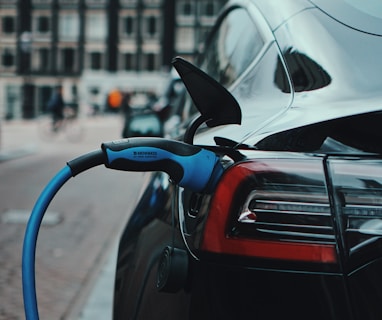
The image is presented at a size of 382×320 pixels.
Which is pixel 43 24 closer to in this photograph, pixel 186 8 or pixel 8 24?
pixel 8 24

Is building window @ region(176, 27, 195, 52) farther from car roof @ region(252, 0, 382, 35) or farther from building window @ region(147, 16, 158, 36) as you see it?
car roof @ region(252, 0, 382, 35)

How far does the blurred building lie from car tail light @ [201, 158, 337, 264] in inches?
2222

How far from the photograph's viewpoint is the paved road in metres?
3.67

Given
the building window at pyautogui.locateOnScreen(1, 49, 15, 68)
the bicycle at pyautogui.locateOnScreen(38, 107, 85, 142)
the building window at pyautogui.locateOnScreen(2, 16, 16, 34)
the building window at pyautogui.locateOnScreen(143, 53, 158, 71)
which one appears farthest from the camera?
the building window at pyautogui.locateOnScreen(143, 53, 158, 71)

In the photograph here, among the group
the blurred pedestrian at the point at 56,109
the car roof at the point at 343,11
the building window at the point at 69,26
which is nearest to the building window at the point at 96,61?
the building window at the point at 69,26

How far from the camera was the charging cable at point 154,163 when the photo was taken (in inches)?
49.7

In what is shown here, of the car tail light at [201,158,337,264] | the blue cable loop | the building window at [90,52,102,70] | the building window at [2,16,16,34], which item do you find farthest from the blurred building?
the car tail light at [201,158,337,264]

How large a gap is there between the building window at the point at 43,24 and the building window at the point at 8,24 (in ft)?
19.3

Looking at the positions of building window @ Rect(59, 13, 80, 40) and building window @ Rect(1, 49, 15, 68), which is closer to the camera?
building window @ Rect(1, 49, 15, 68)

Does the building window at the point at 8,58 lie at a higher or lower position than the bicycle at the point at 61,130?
higher

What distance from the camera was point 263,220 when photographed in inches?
44.6

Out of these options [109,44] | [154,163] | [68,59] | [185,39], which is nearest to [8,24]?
[68,59]

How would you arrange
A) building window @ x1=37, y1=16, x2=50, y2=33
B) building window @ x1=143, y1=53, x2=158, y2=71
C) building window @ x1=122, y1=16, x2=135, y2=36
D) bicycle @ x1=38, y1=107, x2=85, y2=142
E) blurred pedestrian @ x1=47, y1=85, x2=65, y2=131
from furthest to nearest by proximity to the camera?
building window @ x1=143, y1=53, x2=158, y2=71 → building window @ x1=122, y1=16, x2=135, y2=36 → building window @ x1=37, y1=16, x2=50, y2=33 → blurred pedestrian @ x1=47, y1=85, x2=65, y2=131 → bicycle @ x1=38, y1=107, x2=85, y2=142

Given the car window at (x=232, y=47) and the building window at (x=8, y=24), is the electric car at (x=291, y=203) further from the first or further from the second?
the building window at (x=8, y=24)
